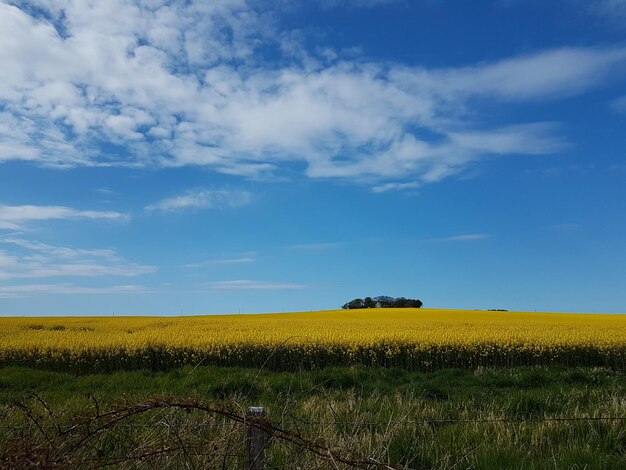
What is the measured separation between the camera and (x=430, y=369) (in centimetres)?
1758

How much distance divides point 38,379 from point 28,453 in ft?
43.6

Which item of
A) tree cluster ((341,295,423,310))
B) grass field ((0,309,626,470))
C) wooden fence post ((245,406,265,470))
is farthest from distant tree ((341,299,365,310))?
wooden fence post ((245,406,265,470))

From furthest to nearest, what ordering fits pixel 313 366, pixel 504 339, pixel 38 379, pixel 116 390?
pixel 504 339 < pixel 313 366 < pixel 38 379 < pixel 116 390

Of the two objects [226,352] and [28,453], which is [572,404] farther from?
[226,352]

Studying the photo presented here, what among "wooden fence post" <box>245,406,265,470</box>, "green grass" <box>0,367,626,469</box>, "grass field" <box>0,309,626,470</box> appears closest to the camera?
"wooden fence post" <box>245,406,265,470</box>

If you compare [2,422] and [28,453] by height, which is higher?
[28,453]

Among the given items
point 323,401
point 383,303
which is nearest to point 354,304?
point 383,303

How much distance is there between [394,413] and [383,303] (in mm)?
76333

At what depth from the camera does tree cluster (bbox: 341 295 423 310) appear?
8219 cm

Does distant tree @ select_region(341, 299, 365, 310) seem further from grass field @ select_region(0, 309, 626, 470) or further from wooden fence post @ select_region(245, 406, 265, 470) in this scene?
wooden fence post @ select_region(245, 406, 265, 470)

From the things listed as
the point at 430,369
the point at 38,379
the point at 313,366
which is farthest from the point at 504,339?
the point at 38,379

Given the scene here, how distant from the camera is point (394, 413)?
770cm

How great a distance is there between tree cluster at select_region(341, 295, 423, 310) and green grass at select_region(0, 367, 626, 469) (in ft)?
216

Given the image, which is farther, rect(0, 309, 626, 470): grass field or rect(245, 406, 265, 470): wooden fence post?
rect(0, 309, 626, 470): grass field
